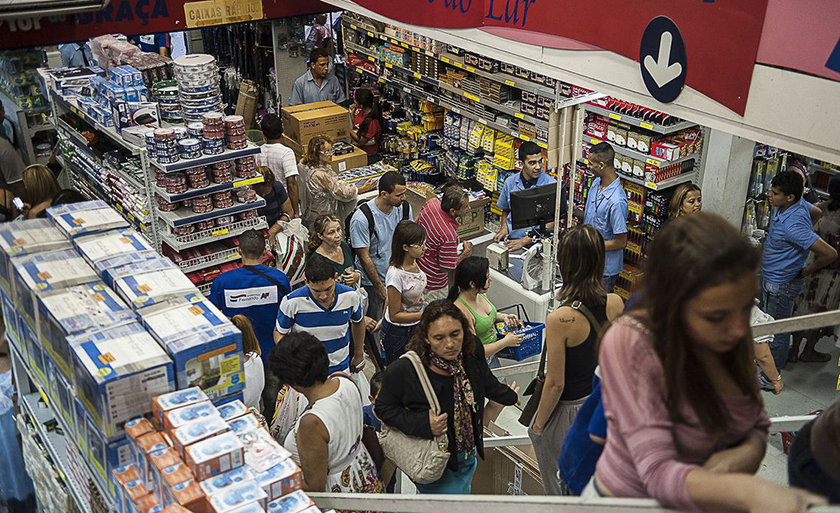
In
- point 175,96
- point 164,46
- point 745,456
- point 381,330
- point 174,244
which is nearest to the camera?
point 745,456

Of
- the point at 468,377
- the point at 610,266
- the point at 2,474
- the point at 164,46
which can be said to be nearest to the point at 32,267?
the point at 2,474

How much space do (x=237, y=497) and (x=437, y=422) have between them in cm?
135

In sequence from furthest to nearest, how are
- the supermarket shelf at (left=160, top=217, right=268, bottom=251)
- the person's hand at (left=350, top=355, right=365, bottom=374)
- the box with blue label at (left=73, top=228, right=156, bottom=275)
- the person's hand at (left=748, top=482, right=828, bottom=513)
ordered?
the supermarket shelf at (left=160, top=217, right=268, bottom=251) → the person's hand at (left=350, top=355, right=365, bottom=374) → the box with blue label at (left=73, top=228, right=156, bottom=275) → the person's hand at (left=748, top=482, right=828, bottom=513)

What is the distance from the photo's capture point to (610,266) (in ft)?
20.9

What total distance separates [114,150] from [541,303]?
4253 millimetres

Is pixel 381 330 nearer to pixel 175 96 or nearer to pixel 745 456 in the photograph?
pixel 175 96

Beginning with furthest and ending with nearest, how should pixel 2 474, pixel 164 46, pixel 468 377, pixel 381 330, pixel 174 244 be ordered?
pixel 164 46 → pixel 174 244 → pixel 381 330 → pixel 2 474 → pixel 468 377

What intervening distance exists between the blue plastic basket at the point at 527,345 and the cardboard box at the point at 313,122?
4598 millimetres

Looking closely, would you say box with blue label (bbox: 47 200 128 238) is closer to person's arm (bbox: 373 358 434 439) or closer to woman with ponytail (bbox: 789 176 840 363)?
person's arm (bbox: 373 358 434 439)

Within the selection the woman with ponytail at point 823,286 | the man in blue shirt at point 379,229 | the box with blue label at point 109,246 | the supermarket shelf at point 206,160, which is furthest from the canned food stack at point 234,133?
the woman with ponytail at point 823,286

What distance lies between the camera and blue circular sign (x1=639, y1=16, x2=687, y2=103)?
4395mm

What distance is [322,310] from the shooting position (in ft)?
15.3

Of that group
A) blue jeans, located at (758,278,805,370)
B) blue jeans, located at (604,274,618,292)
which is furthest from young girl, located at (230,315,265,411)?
blue jeans, located at (758,278,805,370)

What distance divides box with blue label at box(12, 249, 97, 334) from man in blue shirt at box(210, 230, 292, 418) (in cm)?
177
